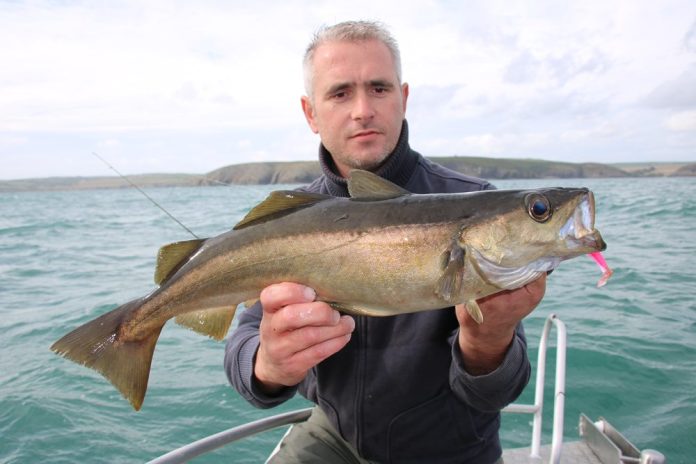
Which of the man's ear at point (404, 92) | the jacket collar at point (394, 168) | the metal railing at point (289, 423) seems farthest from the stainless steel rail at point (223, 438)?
the man's ear at point (404, 92)

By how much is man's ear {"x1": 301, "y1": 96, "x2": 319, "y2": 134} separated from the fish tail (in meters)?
2.21

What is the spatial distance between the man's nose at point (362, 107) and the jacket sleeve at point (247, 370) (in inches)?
77.5

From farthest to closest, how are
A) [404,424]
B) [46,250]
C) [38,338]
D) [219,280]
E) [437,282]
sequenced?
[46,250] < [38,338] < [404,424] < [219,280] < [437,282]

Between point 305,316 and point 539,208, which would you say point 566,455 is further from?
point 305,316

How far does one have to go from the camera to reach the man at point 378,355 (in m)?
3.32

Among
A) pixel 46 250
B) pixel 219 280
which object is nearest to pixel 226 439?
pixel 219 280

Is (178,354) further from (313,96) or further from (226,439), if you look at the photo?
(313,96)

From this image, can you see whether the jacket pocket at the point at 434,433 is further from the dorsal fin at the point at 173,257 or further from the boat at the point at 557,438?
the dorsal fin at the point at 173,257

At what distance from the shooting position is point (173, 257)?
10.9 ft

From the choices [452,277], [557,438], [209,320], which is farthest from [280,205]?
[557,438]

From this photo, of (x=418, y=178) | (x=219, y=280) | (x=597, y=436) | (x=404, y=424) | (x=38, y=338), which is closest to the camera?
(x=219, y=280)

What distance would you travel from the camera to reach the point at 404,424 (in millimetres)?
3766

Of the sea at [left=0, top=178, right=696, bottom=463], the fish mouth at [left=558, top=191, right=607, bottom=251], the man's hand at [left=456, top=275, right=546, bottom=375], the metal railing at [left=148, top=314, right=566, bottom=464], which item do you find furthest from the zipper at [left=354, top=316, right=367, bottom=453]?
the sea at [left=0, top=178, right=696, bottom=463]

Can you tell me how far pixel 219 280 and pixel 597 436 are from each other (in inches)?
177
